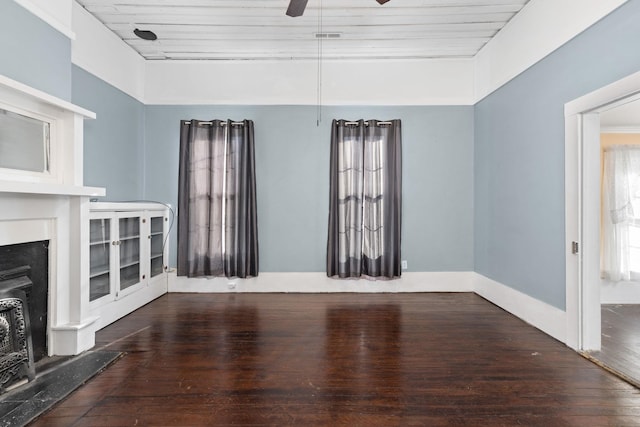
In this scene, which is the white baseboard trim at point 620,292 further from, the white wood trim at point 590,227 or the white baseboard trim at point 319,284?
the white wood trim at point 590,227

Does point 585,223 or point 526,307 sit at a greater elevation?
point 585,223

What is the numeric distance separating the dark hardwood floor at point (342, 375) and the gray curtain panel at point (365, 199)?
78cm

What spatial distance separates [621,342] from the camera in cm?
247

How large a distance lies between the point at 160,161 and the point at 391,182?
9.61 ft

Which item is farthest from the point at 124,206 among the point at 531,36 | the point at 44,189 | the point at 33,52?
the point at 531,36

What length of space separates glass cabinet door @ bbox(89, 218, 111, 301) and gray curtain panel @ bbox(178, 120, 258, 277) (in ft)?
3.05

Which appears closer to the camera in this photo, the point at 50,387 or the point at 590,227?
the point at 50,387

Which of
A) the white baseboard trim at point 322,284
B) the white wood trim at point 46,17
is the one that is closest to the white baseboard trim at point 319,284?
the white baseboard trim at point 322,284

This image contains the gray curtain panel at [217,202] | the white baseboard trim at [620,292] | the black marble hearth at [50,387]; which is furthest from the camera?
the gray curtain panel at [217,202]

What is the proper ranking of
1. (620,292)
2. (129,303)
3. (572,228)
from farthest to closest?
1. (620,292)
2. (129,303)
3. (572,228)

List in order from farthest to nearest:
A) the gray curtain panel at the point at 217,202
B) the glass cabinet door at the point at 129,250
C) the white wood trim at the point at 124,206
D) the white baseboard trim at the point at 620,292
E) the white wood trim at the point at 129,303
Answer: the gray curtain panel at the point at 217,202, the white baseboard trim at the point at 620,292, the glass cabinet door at the point at 129,250, the white wood trim at the point at 129,303, the white wood trim at the point at 124,206

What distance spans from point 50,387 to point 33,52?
7.17 ft

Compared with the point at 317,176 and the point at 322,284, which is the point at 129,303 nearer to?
the point at 322,284

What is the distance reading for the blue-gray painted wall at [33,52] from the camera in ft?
6.33
